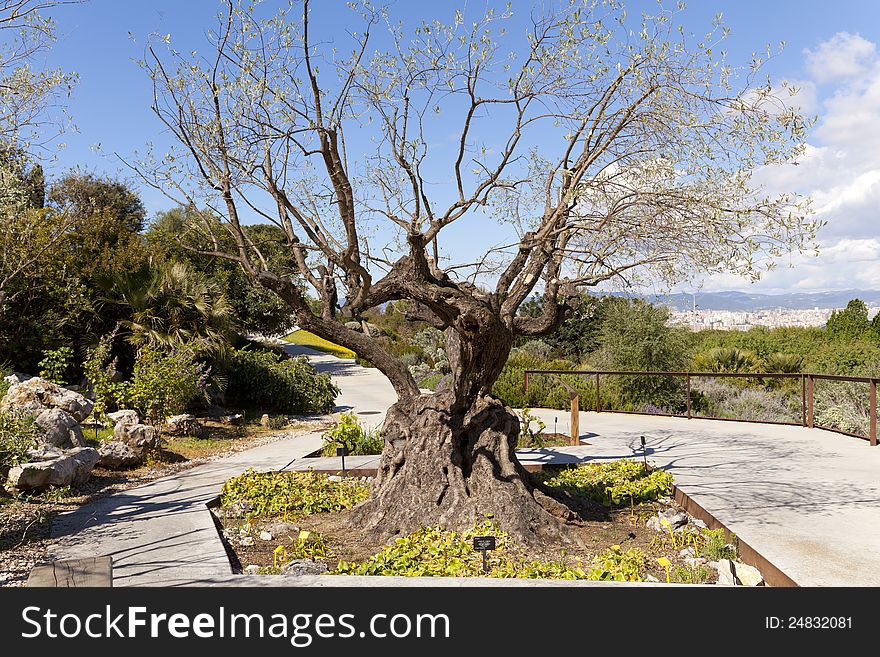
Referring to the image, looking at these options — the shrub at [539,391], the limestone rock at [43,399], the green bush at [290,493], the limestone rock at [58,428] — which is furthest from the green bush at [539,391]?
the limestone rock at [58,428]

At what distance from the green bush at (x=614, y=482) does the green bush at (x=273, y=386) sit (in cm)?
819

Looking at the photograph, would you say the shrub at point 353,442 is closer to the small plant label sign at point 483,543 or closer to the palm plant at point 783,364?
the small plant label sign at point 483,543

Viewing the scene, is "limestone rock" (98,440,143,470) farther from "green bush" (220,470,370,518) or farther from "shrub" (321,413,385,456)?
"shrub" (321,413,385,456)

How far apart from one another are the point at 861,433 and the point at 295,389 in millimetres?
10858

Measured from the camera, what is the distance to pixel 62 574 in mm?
2955

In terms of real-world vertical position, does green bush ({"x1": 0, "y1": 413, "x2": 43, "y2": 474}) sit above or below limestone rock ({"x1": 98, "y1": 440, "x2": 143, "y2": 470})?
above

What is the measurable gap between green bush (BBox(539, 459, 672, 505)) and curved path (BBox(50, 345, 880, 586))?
12.5 inches

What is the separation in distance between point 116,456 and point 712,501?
21.5ft

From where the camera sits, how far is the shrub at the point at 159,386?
10.7 meters

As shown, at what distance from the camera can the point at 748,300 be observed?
78375 millimetres

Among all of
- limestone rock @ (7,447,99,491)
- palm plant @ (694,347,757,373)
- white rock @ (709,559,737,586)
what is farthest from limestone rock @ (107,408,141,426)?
palm plant @ (694,347,757,373)

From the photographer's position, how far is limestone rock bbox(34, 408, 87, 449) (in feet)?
24.0
